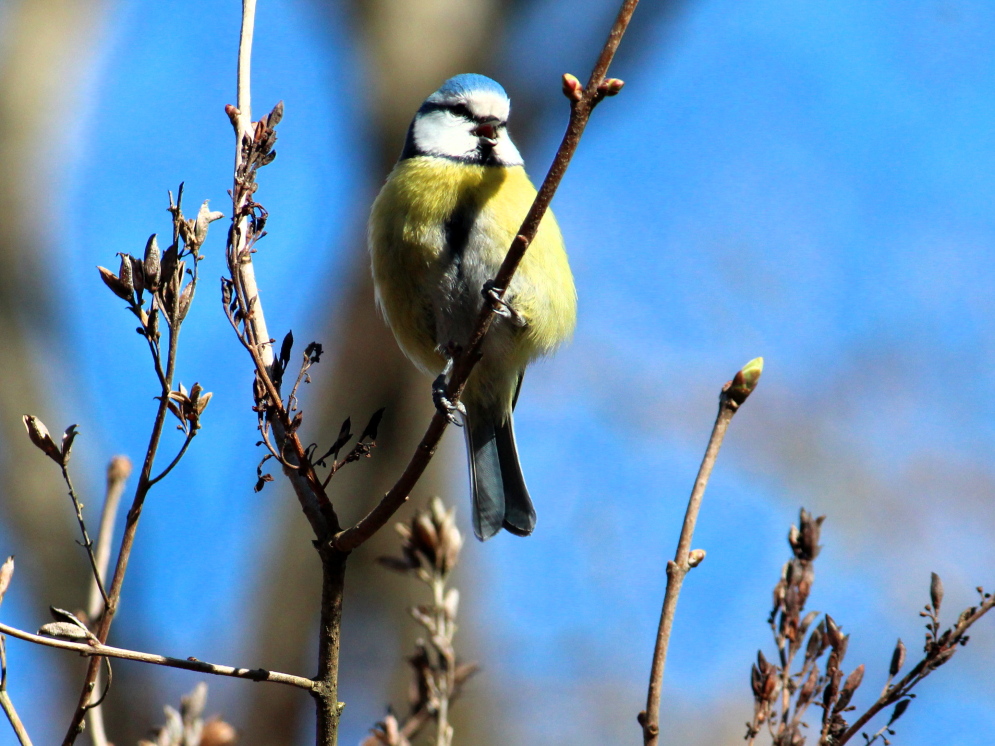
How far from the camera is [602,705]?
7.01 m

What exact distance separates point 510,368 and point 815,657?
72.6 inches

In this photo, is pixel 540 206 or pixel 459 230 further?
pixel 459 230

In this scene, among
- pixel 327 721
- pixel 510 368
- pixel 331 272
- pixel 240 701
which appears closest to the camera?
pixel 327 721

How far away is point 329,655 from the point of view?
1.35m

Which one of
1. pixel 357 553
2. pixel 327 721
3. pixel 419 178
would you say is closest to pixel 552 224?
pixel 419 178

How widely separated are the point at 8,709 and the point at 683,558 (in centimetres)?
87

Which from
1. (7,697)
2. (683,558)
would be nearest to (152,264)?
(7,697)

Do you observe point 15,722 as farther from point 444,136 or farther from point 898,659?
point 444,136

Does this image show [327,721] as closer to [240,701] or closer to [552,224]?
[552,224]

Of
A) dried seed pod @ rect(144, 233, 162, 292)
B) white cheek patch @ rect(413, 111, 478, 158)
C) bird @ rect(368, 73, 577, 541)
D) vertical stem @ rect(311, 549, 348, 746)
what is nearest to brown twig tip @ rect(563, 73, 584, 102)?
dried seed pod @ rect(144, 233, 162, 292)

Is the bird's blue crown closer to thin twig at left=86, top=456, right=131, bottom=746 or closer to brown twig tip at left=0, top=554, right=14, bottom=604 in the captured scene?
thin twig at left=86, top=456, right=131, bottom=746

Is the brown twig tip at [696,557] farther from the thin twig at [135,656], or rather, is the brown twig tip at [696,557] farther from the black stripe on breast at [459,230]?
the black stripe on breast at [459,230]

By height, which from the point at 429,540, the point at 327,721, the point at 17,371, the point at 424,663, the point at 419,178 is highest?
the point at 17,371

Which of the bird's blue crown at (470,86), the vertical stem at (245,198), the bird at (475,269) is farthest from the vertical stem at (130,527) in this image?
the bird's blue crown at (470,86)
